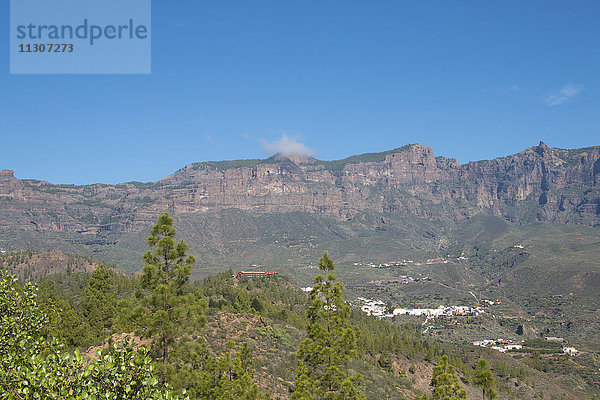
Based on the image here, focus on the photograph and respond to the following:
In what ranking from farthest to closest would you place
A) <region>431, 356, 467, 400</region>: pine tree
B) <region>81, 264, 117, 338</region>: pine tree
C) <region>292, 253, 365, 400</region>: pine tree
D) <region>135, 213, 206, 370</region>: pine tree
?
1. <region>81, 264, 117, 338</region>: pine tree
2. <region>431, 356, 467, 400</region>: pine tree
3. <region>292, 253, 365, 400</region>: pine tree
4. <region>135, 213, 206, 370</region>: pine tree

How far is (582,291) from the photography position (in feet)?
613

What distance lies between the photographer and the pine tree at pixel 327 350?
2795 centimetres

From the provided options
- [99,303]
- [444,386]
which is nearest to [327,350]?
[444,386]

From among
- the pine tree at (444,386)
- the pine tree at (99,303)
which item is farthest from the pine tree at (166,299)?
the pine tree at (99,303)

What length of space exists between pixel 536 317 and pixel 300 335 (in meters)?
146

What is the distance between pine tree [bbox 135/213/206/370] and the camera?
23.6 meters

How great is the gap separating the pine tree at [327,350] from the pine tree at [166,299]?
781 centimetres

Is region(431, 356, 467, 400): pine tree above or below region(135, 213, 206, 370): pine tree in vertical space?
below

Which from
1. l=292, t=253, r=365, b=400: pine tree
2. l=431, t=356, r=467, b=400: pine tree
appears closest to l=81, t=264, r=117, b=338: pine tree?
l=292, t=253, r=365, b=400: pine tree

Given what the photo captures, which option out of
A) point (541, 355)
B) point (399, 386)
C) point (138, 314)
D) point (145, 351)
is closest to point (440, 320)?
point (541, 355)

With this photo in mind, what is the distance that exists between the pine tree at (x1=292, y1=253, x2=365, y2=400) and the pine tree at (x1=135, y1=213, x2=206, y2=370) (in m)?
7.81

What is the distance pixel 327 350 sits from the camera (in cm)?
2881

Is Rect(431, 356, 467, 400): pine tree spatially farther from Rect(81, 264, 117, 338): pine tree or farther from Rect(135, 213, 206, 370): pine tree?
Rect(81, 264, 117, 338): pine tree

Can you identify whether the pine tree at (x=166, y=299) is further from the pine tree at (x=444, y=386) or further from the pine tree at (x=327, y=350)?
the pine tree at (x=444, y=386)
